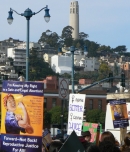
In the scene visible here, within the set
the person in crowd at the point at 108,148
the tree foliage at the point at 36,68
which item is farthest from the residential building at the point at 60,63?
the person in crowd at the point at 108,148

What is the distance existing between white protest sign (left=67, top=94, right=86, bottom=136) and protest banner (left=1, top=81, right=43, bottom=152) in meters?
5.50

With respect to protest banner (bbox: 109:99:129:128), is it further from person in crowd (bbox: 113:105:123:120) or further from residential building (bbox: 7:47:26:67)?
residential building (bbox: 7:47:26:67)

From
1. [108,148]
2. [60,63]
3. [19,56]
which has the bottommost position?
[108,148]

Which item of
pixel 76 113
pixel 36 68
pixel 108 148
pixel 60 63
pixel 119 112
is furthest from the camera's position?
pixel 60 63

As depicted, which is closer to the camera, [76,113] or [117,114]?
[76,113]

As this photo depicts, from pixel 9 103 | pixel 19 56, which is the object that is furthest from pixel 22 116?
pixel 19 56

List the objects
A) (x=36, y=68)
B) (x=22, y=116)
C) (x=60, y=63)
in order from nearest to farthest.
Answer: (x=22, y=116) → (x=36, y=68) → (x=60, y=63)

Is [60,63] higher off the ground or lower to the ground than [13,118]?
higher

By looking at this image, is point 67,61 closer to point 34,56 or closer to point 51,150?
point 34,56

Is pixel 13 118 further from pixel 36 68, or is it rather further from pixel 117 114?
pixel 36 68

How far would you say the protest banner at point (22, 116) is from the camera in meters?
8.98

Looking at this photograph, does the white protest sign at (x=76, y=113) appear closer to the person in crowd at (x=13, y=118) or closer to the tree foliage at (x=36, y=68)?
the person in crowd at (x=13, y=118)

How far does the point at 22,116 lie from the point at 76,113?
584 cm

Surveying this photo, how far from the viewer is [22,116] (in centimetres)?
911
